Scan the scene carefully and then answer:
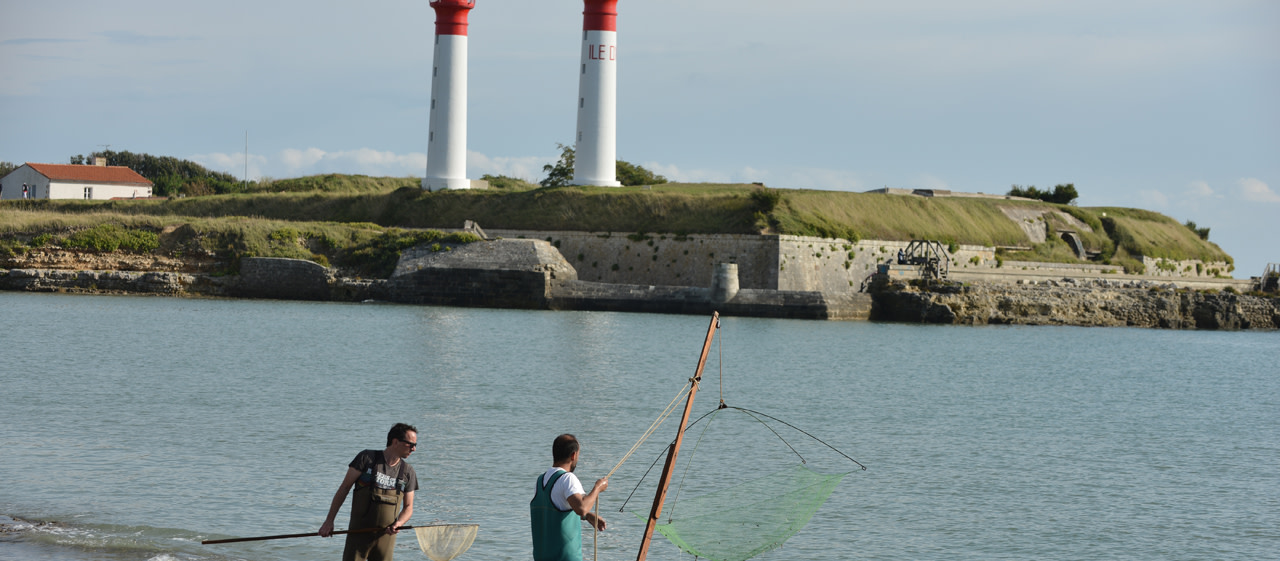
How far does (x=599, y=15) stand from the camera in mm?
56312

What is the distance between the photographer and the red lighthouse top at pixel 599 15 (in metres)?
56.3

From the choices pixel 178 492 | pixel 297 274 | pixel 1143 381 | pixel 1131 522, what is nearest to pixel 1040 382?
pixel 1143 381

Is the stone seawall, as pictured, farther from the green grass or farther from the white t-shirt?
the white t-shirt

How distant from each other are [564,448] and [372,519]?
1669 millimetres

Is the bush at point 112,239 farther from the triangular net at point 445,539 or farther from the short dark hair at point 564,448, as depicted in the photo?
the short dark hair at point 564,448

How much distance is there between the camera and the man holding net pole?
281 inches

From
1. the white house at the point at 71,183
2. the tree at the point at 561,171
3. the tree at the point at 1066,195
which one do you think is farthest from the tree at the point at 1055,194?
the white house at the point at 71,183

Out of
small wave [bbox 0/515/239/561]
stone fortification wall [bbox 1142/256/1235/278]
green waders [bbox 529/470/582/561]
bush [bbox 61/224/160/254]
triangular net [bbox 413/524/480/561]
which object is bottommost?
small wave [bbox 0/515/239/561]

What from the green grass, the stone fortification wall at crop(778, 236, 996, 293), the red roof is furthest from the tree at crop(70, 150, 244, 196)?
the green grass

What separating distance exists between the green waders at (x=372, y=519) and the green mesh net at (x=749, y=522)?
2.23 metres

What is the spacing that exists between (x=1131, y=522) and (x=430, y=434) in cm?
975

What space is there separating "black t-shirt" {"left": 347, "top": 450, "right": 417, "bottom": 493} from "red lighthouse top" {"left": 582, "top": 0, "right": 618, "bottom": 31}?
5025 cm

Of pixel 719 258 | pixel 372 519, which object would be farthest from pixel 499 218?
pixel 372 519

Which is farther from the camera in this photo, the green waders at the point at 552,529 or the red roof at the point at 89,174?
the red roof at the point at 89,174
